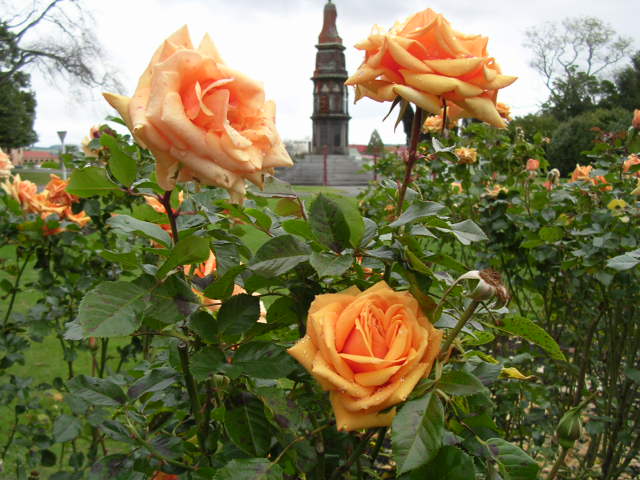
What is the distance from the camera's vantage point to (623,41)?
24.9 m

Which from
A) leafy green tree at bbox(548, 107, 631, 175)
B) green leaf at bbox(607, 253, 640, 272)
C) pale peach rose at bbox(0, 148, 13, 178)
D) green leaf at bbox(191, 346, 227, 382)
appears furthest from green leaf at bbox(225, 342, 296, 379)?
leafy green tree at bbox(548, 107, 631, 175)

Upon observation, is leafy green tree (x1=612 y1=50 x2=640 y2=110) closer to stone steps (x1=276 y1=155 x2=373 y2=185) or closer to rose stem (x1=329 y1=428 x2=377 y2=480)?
stone steps (x1=276 y1=155 x2=373 y2=185)

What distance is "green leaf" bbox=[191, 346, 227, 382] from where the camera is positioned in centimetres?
60

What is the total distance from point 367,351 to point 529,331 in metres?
0.20

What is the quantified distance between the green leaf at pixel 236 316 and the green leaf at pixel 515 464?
11.2 inches

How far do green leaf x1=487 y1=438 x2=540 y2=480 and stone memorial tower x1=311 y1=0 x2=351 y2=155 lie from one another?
23369mm

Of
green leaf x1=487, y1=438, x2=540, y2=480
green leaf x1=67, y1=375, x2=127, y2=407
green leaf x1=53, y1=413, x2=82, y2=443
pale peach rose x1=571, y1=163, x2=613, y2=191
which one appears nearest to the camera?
green leaf x1=487, y1=438, x2=540, y2=480

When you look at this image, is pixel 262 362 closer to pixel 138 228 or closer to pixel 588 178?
pixel 138 228

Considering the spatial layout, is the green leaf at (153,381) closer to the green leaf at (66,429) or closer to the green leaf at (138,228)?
the green leaf at (138,228)

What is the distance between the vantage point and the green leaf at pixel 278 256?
595 millimetres

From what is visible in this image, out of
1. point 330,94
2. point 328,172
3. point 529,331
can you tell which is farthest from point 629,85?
point 529,331

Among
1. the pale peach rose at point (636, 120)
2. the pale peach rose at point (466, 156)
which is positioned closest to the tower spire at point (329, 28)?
the pale peach rose at point (466, 156)

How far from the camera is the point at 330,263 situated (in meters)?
0.58

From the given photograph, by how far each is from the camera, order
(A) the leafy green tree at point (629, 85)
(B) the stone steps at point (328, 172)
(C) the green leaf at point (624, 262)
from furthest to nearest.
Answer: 1. (A) the leafy green tree at point (629, 85)
2. (B) the stone steps at point (328, 172)
3. (C) the green leaf at point (624, 262)
